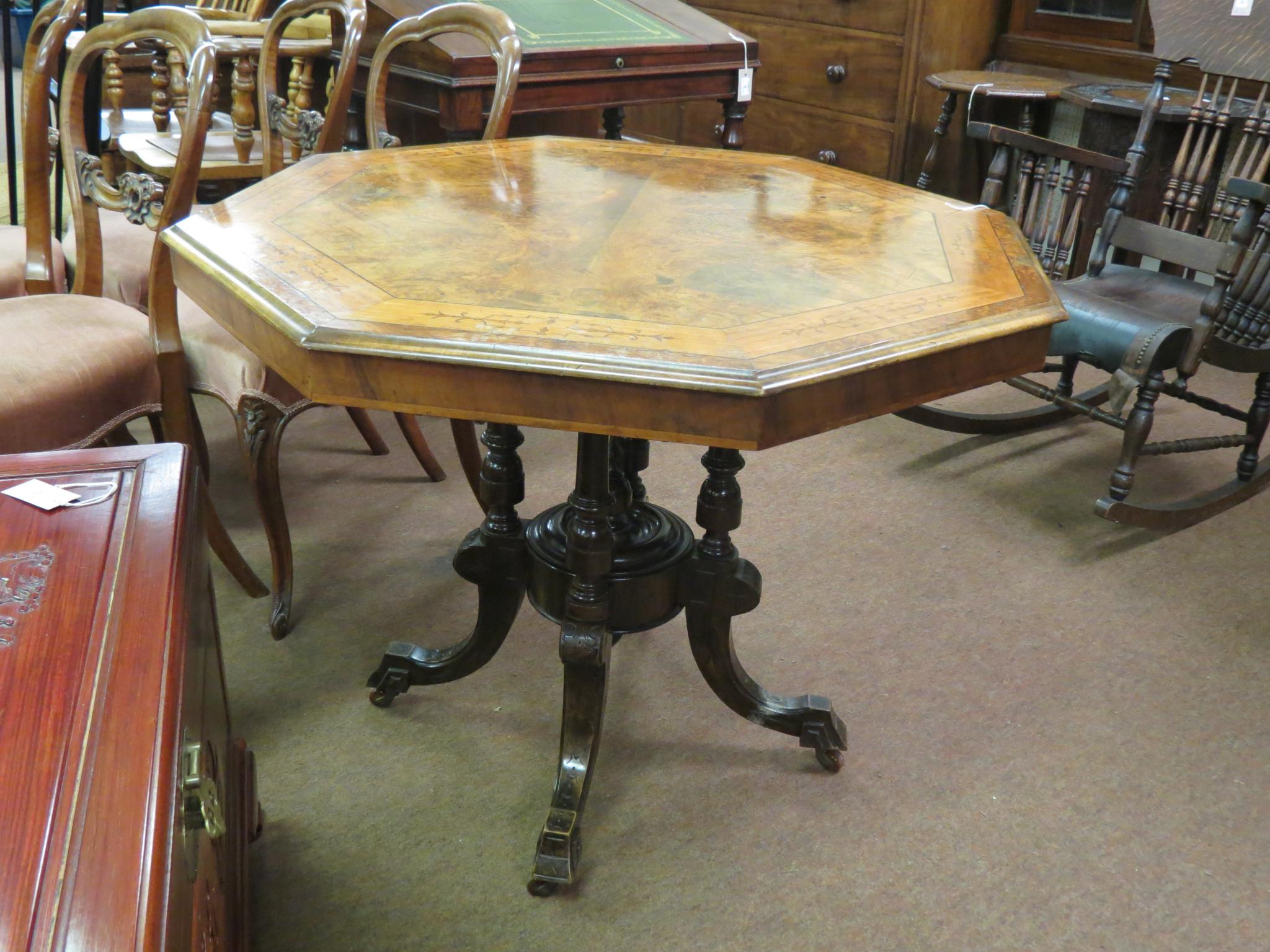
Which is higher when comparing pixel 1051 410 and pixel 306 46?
pixel 306 46

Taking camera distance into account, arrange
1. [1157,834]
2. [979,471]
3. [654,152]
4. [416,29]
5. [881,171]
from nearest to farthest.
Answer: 1. [1157,834]
2. [654,152]
3. [416,29]
4. [979,471]
5. [881,171]

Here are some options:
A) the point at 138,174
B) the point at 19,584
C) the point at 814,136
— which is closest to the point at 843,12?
the point at 814,136

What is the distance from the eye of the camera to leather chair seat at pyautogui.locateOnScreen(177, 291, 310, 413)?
6.38 ft

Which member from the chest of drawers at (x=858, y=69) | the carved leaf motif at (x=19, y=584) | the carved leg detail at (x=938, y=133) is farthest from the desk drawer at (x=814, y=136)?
the carved leaf motif at (x=19, y=584)

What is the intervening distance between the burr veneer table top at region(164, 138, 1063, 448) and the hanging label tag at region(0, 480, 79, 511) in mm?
254

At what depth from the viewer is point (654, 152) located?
209cm

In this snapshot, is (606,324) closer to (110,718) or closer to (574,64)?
(110,718)

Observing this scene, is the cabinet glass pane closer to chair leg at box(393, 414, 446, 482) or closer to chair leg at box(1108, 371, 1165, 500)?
chair leg at box(1108, 371, 1165, 500)

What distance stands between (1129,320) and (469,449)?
1.50 m

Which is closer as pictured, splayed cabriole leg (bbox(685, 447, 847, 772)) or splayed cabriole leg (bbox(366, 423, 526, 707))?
splayed cabriole leg (bbox(685, 447, 847, 772))

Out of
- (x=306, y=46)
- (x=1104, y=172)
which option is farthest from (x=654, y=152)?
(x=1104, y=172)

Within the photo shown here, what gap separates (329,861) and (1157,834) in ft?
4.03

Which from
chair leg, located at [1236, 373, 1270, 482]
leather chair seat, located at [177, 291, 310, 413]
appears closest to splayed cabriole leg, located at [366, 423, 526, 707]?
leather chair seat, located at [177, 291, 310, 413]

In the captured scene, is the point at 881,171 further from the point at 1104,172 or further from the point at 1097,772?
the point at 1097,772
